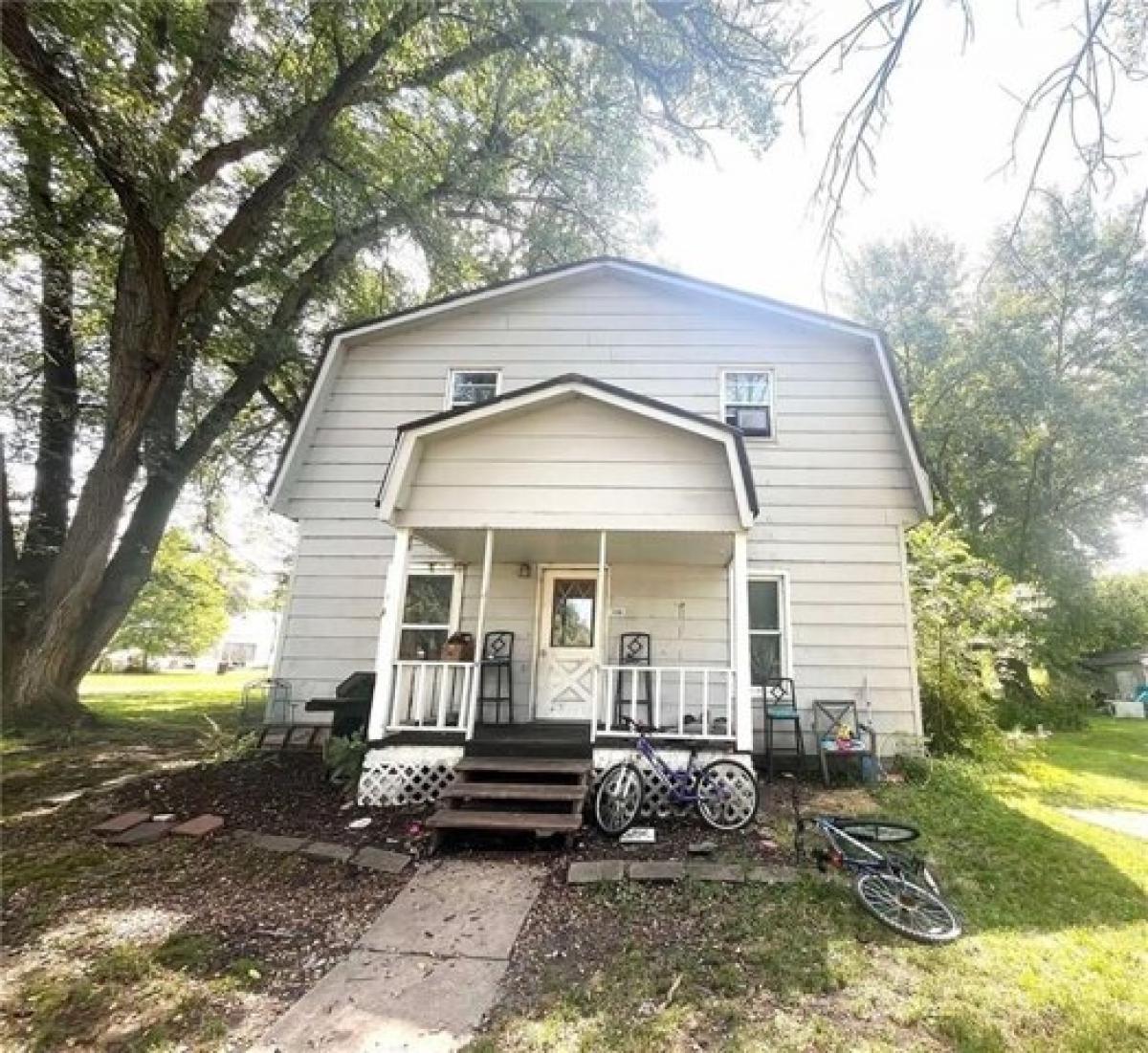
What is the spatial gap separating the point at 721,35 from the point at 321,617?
7839 mm

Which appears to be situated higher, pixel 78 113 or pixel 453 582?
pixel 78 113

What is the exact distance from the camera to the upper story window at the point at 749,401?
27.5 feet

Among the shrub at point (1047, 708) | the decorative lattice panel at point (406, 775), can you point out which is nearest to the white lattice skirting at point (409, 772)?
the decorative lattice panel at point (406, 775)

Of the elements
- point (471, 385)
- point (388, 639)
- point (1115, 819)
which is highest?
point (471, 385)

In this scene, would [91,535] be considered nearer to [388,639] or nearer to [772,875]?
[388,639]

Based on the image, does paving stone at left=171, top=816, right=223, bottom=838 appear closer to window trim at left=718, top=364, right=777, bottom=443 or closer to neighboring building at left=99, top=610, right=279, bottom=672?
window trim at left=718, top=364, right=777, bottom=443

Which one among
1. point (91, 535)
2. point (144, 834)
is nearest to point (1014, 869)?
point (144, 834)

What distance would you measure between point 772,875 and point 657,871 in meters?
0.80

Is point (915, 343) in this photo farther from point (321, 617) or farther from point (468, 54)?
point (321, 617)

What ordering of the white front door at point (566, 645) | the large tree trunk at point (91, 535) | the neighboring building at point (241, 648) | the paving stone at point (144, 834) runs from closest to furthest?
the paving stone at point (144, 834) < the white front door at point (566, 645) < the large tree trunk at point (91, 535) < the neighboring building at point (241, 648)

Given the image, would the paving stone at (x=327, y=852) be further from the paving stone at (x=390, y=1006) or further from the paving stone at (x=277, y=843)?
the paving stone at (x=390, y=1006)

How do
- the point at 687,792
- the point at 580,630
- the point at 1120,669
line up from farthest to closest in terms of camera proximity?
1. the point at 1120,669
2. the point at 580,630
3. the point at 687,792

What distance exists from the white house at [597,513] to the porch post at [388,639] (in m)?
0.03

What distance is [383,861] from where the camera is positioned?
457 centimetres
